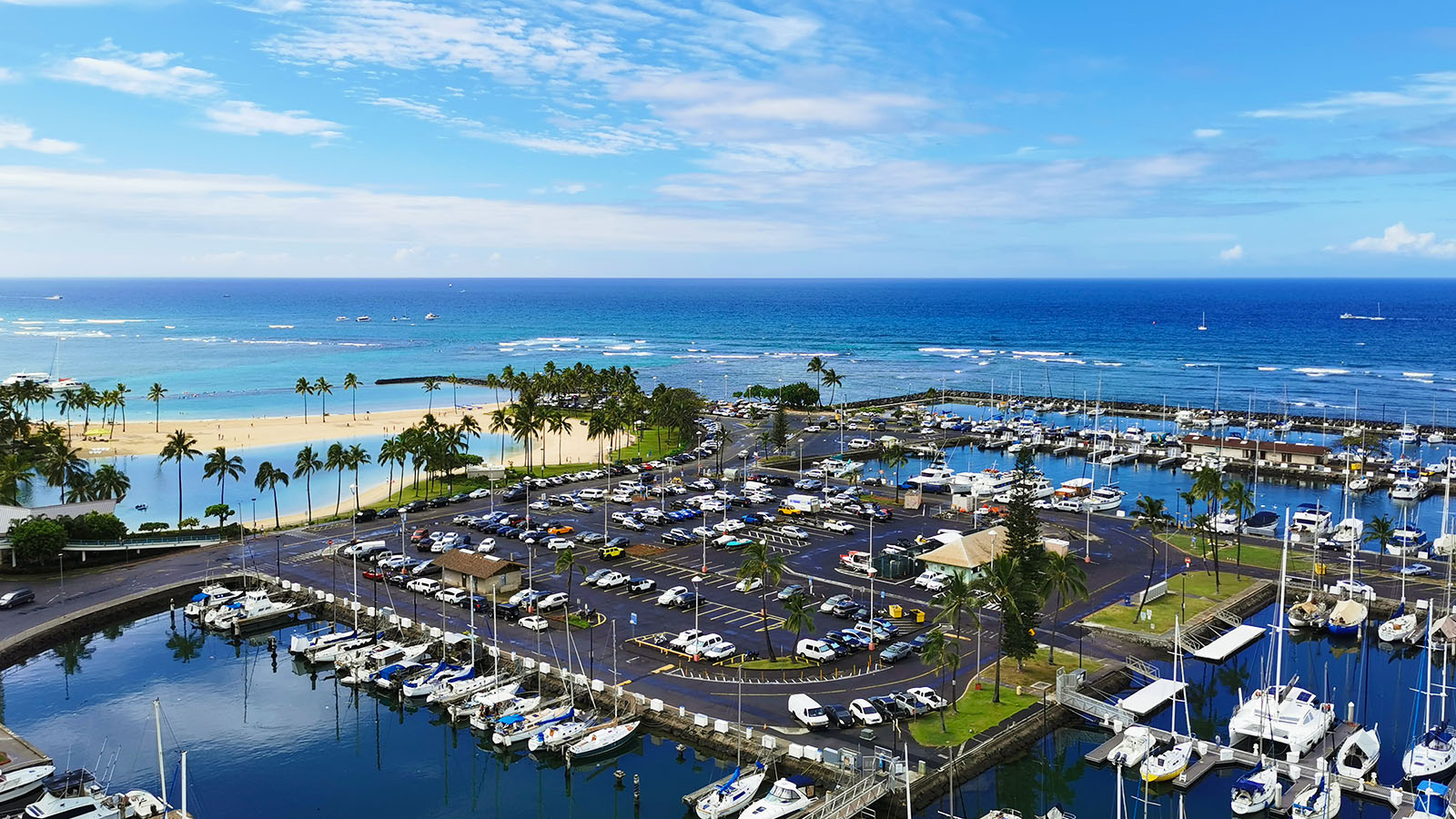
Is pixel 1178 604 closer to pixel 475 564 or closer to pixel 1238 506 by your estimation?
pixel 1238 506

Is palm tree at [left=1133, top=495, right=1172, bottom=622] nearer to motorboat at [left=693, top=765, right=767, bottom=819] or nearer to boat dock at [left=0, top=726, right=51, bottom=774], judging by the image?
motorboat at [left=693, top=765, right=767, bottom=819]

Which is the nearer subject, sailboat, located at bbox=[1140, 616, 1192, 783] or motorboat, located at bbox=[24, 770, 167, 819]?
motorboat, located at bbox=[24, 770, 167, 819]

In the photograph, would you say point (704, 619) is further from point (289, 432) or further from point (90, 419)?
point (90, 419)

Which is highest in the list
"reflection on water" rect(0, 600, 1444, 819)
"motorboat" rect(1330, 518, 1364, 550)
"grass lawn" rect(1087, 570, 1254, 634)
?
"motorboat" rect(1330, 518, 1364, 550)

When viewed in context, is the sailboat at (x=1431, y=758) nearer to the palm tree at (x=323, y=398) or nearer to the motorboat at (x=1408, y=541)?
the motorboat at (x=1408, y=541)

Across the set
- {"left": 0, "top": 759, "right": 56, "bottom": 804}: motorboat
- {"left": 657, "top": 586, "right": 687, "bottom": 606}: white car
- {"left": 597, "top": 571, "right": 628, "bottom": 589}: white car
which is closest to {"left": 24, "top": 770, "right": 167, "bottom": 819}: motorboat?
{"left": 0, "top": 759, "right": 56, "bottom": 804}: motorboat
